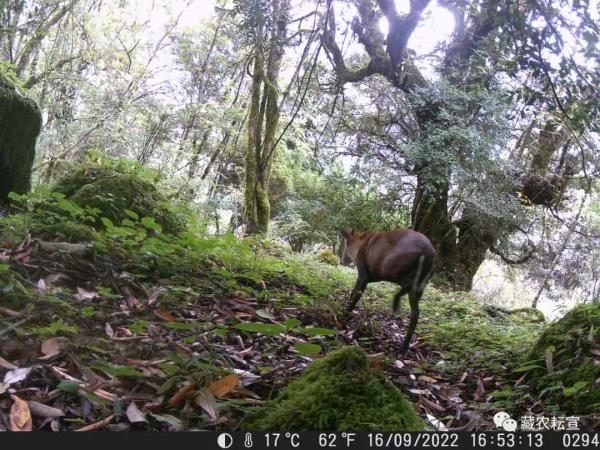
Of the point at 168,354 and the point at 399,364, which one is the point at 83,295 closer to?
the point at 168,354

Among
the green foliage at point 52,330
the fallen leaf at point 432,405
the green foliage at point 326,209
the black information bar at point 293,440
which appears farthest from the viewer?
the green foliage at point 326,209

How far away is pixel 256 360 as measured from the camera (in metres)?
2.91

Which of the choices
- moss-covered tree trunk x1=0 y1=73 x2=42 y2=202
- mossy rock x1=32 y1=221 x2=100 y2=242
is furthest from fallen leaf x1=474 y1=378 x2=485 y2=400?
moss-covered tree trunk x1=0 y1=73 x2=42 y2=202

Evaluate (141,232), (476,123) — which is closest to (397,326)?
(141,232)

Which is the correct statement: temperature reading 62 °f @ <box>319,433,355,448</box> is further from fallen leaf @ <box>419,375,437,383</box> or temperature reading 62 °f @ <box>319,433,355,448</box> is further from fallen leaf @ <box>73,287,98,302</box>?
fallen leaf @ <box>73,287,98,302</box>

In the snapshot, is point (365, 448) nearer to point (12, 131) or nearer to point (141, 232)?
point (141, 232)

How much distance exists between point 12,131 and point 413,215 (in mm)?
7367

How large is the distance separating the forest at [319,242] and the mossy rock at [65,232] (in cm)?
2

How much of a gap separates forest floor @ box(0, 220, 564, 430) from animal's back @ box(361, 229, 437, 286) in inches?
19.3

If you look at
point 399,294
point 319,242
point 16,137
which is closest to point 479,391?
point 399,294

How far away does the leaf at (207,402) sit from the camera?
2.03 m

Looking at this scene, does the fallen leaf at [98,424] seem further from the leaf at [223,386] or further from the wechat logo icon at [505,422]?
the wechat logo icon at [505,422]

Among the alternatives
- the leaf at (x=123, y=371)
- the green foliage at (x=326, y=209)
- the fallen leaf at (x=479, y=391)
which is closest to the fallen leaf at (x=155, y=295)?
the leaf at (x=123, y=371)

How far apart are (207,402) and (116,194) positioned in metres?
3.52
